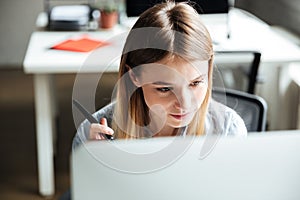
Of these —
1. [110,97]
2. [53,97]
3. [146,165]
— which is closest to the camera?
[146,165]

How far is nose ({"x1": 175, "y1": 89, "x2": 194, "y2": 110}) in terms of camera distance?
4.35ft

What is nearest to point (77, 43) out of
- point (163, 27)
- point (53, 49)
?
point (53, 49)

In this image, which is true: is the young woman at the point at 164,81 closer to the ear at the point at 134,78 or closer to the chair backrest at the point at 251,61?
the ear at the point at 134,78

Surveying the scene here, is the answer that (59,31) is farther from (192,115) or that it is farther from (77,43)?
(192,115)

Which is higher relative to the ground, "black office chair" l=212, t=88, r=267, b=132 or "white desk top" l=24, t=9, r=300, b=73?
"black office chair" l=212, t=88, r=267, b=132

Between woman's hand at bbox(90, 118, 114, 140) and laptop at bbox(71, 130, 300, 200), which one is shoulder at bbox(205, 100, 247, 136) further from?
laptop at bbox(71, 130, 300, 200)

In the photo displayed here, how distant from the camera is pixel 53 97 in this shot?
3.44 m

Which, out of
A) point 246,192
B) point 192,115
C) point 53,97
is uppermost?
point 246,192

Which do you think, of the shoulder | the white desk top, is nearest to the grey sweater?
the shoulder

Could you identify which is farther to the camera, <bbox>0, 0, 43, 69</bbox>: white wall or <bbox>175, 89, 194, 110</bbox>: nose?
<bbox>0, 0, 43, 69</bbox>: white wall

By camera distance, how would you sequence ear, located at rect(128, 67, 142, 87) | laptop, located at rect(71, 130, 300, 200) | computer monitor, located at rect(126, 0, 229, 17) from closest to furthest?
laptop, located at rect(71, 130, 300, 200)
ear, located at rect(128, 67, 142, 87)
computer monitor, located at rect(126, 0, 229, 17)

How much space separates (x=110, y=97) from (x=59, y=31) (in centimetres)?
174

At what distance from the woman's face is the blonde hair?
0.07 feet

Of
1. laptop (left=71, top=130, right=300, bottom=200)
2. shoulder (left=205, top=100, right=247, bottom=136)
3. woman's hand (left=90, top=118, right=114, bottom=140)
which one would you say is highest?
laptop (left=71, top=130, right=300, bottom=200)
